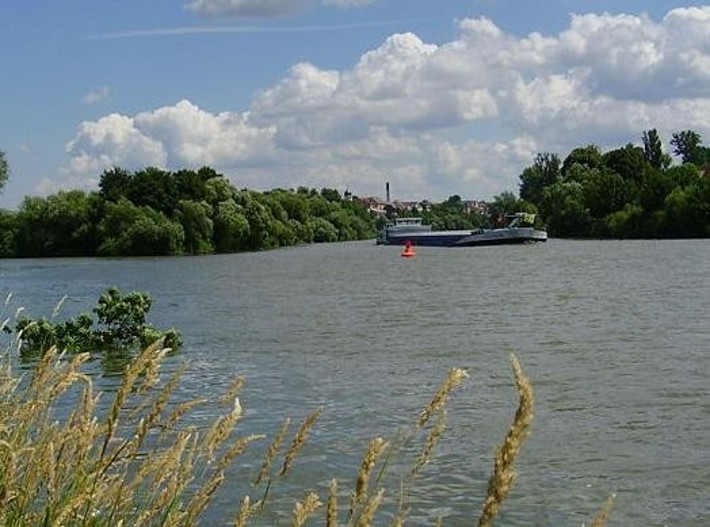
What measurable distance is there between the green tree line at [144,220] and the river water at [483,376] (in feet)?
150

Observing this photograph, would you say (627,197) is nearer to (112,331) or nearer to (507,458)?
(112,331)

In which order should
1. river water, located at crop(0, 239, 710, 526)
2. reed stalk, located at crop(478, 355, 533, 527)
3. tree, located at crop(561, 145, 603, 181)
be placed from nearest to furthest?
reed stalk, located at crop(478, 355, 533, 527) < river water, located at crop(0, 239, 710, 526) < tree, located at crop(561, 145, 603, 181)

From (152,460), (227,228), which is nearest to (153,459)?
(152,460)

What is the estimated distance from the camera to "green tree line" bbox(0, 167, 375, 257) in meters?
89.8

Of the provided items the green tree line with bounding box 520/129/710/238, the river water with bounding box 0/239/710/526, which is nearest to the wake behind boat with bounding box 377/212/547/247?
the green tree line with bounding box 520/129/710/238

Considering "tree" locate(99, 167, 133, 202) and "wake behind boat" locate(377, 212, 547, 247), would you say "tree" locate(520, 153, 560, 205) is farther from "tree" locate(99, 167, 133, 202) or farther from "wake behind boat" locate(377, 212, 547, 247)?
"tree" locate(99, 167, 133, 202)

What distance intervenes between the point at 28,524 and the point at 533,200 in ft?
488

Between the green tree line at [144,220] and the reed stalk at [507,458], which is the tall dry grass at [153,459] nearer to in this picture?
the reed stalk at [507,458]

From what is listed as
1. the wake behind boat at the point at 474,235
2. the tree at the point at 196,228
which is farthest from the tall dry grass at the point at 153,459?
the wake behind boat at the point at 474,235

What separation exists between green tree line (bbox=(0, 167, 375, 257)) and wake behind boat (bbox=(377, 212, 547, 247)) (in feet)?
63.0

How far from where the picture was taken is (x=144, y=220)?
89.4 m

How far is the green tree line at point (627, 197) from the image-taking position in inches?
3792

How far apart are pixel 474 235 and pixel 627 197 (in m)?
16.5

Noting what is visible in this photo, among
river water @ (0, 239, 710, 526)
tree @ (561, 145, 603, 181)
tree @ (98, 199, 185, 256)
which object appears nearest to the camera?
river water @ (0, 239, 710, 526)
